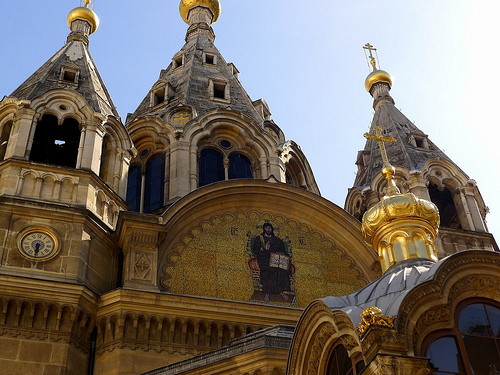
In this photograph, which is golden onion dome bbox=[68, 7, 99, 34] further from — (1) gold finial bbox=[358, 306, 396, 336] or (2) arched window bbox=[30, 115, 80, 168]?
(1) gold finial bbox=[358, 306, 396, 336]

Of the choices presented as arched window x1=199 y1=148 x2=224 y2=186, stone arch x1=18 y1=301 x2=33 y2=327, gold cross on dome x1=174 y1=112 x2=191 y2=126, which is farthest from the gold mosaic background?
gold cross on dome x1=174 y1=112 x2=191 y2=126

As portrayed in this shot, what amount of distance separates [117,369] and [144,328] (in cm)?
102

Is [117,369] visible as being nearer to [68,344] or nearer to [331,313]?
[68,344]

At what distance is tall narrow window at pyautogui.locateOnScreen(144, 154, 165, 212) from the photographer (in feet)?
69.9

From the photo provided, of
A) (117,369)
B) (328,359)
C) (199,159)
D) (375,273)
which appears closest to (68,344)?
(117,369)

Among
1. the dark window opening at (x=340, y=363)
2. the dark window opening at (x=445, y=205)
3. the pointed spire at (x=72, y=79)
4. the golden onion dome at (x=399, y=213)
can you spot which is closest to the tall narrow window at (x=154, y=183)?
the pointed spire at (x=72, y=79)

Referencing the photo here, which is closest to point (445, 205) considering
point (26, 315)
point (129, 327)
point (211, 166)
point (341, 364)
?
point (211, 166)

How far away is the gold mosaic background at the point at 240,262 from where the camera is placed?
1639cm

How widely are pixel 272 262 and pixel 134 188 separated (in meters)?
6.23

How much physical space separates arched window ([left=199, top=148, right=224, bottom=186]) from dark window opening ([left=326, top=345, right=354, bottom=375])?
1275cm

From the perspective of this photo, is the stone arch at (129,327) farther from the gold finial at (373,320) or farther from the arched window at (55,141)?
the gold finial at (373,320)

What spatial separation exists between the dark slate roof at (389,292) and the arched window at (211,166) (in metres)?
11.1

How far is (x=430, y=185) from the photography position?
23.2 metres

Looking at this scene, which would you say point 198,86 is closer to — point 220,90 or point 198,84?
point 198,84
